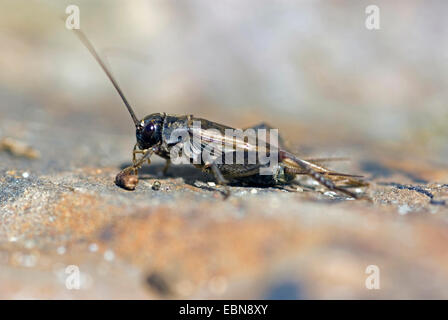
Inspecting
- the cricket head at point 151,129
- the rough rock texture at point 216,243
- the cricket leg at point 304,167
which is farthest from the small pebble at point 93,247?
the cricket leg at point 304,167

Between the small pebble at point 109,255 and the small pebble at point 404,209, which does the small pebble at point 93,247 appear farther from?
the small pebble at point 404,209

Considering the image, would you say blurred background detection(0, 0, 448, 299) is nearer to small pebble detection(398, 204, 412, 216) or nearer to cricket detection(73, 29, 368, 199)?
small pebble detection(398, 204, 412, 216)

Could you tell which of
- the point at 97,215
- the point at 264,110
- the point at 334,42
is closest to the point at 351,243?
the point at 97,215

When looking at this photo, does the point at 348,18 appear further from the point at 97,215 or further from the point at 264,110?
the point at 97,215

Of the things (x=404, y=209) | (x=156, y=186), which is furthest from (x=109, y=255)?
(x=404, y=209)

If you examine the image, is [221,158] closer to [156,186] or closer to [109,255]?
[156,186]

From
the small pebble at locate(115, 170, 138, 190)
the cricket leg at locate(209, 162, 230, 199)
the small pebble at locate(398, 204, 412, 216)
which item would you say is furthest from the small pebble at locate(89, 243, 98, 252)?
the small pebble at locate(398, 204, 412, 216)
